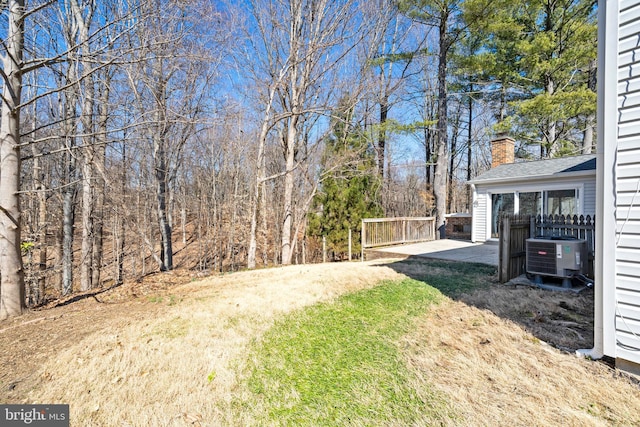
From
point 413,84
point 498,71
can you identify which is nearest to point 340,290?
point 498,71

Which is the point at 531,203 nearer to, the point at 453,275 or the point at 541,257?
the point at 541,257

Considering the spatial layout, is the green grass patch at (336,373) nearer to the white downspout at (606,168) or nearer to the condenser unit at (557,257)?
the white downspout at (606,168)

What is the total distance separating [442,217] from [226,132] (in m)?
10.2

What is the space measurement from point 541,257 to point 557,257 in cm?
25

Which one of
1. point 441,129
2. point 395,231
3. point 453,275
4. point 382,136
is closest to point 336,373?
point 453,275

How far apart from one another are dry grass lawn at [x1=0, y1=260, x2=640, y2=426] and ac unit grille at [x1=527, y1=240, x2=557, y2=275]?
133 cm

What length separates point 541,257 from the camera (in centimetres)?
528

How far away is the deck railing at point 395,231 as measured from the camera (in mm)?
10242

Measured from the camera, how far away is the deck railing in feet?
33.6

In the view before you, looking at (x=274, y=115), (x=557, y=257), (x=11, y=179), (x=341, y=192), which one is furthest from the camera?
(x=341, y=192)

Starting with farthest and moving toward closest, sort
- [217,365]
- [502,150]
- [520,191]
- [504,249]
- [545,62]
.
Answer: [502,150] < [545,62] < [520,191] < [504,249] < [217,365]

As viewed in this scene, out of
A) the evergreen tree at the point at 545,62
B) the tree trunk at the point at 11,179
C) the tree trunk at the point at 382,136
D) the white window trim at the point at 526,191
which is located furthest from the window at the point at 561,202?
the tree trunk at the point at 11,179

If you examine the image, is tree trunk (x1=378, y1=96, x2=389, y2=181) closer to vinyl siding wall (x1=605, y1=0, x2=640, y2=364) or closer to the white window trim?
the white window trim

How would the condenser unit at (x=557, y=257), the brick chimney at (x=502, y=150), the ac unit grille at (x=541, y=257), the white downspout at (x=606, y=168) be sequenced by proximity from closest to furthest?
the white downspout at (x=606, y=168)
the condenser unit at (x=557, y=257)
the ac unit grille at (x=541, y=257)
the brick chimney at (x=502, y=150)
